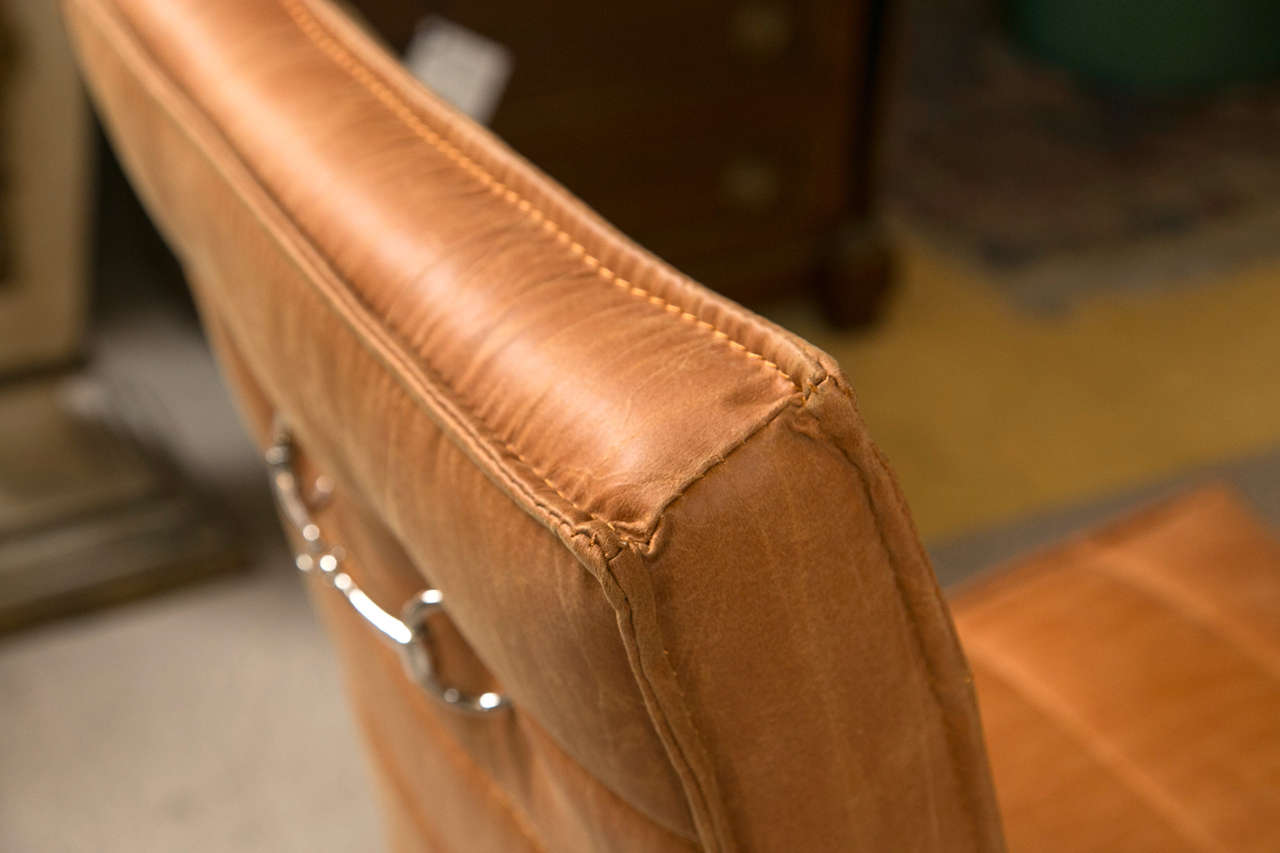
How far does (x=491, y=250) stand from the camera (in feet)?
1.39

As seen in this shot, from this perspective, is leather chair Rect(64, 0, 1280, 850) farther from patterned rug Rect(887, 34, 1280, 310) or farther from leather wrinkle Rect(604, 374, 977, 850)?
patterned rug Rect(887, 34, 1280, 310)

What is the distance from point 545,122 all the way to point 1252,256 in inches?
56.9

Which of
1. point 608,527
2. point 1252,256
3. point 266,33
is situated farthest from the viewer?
point 1252,256

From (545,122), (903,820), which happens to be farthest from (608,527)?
(545,122)

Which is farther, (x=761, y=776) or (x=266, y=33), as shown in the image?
(x=266, y=33)

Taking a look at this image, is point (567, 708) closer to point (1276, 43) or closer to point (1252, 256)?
point (1252, 256)

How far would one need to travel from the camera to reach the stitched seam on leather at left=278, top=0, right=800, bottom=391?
38 cm

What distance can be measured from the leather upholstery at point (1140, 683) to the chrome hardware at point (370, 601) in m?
0.42

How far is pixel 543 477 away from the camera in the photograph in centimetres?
36

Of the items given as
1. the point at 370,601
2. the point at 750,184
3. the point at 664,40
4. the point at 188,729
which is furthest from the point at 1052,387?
the point at 370,601

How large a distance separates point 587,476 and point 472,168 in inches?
7.0

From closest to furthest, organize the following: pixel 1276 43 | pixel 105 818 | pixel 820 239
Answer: pixel 105 818 < pixel 820 239 < pixel 1276 43

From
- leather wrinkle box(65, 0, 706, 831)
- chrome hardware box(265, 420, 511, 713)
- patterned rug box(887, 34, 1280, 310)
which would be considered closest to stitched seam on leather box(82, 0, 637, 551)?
leather wrinkle box(65, 0, 706, 831)

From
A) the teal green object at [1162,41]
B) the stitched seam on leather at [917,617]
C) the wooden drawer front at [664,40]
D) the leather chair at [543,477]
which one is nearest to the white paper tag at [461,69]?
the leather chair at [543,477]
